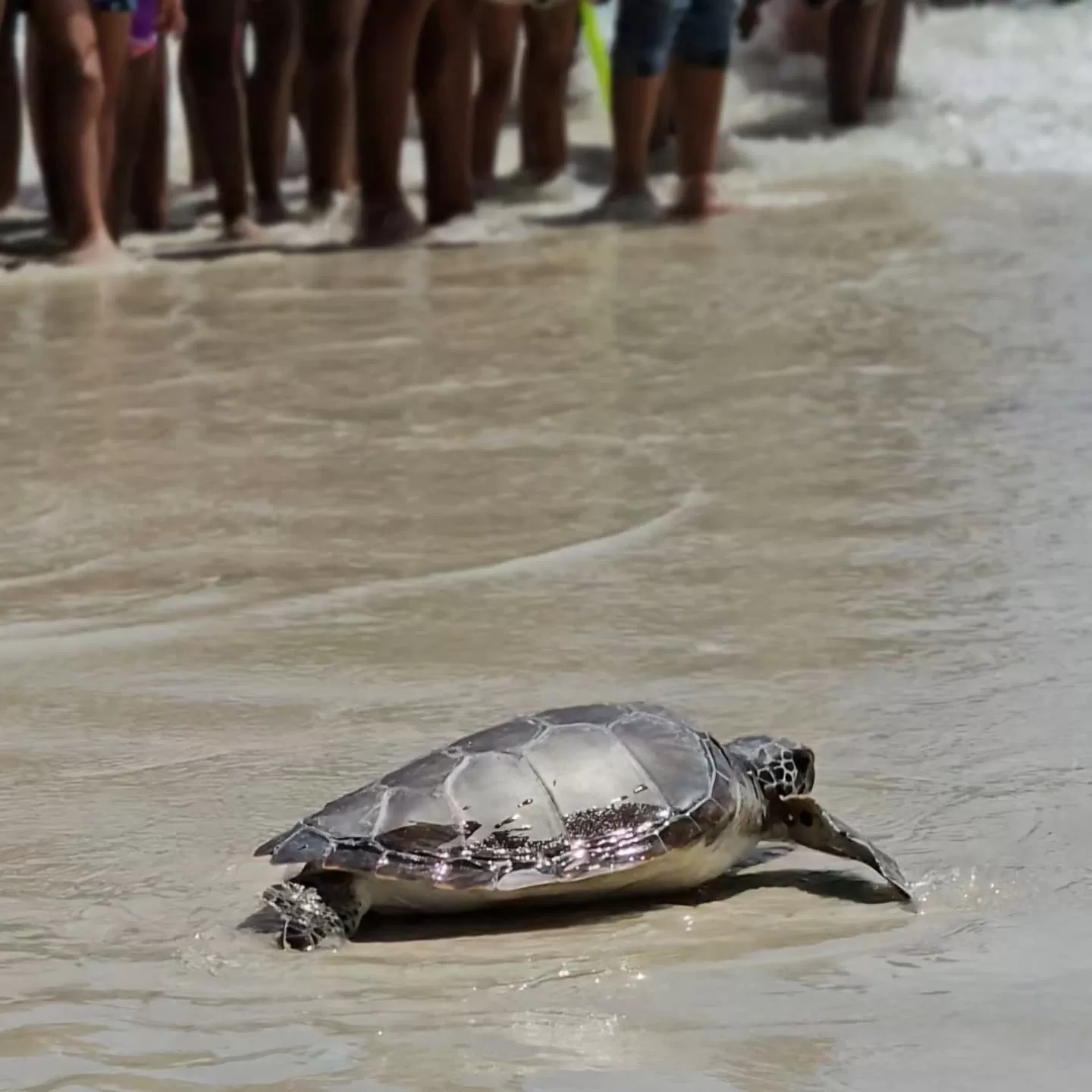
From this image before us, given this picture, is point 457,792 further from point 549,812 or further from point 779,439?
point 779,439

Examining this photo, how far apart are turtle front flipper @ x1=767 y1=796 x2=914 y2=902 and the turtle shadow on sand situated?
0.03 meters

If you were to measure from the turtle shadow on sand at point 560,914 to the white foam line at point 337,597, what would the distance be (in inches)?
47.2

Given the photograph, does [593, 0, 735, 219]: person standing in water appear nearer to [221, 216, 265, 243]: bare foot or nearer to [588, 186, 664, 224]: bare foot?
[588, 186, 664, 224]: bare foot

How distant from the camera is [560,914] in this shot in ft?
7.92

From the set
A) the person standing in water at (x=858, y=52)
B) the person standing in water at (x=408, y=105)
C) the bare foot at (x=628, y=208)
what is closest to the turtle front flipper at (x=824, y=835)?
the person standing in water at (x=408, y=105)

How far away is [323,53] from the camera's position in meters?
8.31

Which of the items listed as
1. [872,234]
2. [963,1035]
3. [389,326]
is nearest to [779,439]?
[389,326]

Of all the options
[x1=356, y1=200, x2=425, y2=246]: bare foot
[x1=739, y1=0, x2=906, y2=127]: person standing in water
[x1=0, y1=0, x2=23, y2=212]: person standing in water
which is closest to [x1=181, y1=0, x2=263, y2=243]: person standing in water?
[x1=356, y1=200, x2=425, y2=246]: bare foot

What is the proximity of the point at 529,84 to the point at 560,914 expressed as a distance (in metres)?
7.82

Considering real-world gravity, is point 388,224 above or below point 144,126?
below

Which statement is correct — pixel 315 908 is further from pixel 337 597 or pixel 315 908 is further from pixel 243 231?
pixel 243 231

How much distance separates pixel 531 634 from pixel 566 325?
9.68ft

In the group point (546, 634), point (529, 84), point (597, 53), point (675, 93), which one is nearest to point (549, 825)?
point (546, 634)

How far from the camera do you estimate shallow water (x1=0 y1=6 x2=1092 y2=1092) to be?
6.67 ft
